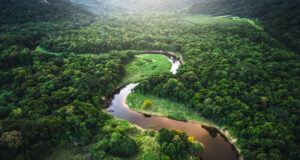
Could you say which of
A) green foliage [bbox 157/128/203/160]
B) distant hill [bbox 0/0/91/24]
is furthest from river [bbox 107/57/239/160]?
distant hill [bbox 0/0/91/24]

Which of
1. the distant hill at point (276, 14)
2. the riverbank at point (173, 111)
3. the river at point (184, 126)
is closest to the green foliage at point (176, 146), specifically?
the river at point (184, 126)

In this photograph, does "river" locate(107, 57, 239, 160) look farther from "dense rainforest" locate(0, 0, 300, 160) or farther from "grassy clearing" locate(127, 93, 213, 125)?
"dense rainforest" locate(0, 0, 300, 160)

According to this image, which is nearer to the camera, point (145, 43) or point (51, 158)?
point (51, 158)

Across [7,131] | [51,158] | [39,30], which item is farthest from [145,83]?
[39,30]

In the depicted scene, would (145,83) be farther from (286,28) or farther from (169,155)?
(286,28)

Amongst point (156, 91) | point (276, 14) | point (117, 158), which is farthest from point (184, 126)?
point (276, 14)

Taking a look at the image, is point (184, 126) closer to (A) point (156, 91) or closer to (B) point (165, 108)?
(B) point (165, 108)
